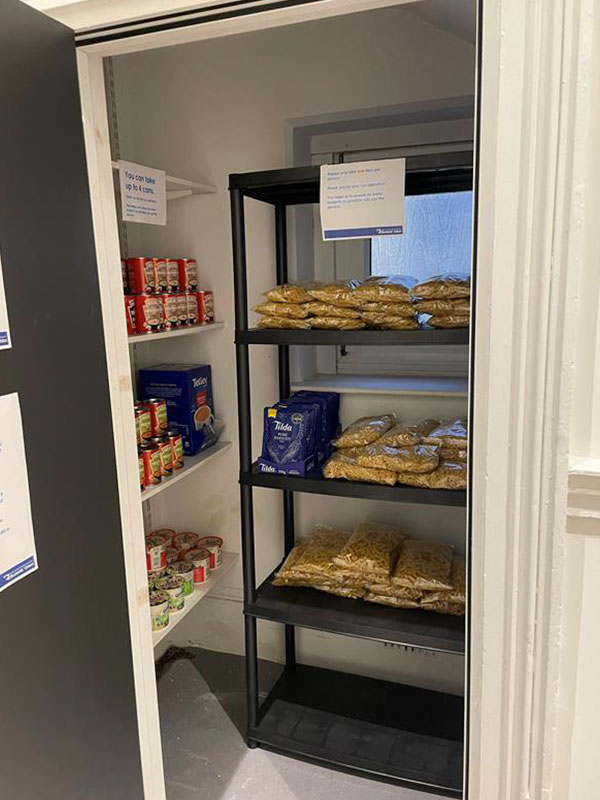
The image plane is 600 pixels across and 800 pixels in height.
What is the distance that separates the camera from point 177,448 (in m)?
1.92

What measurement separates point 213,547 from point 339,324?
3.28 ft

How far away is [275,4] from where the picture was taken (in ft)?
3.18

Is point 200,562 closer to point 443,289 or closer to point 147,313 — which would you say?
point 147,313

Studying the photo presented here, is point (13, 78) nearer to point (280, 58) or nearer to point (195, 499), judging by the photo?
point (280, 58)

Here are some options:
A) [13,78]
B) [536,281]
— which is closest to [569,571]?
[536,281]

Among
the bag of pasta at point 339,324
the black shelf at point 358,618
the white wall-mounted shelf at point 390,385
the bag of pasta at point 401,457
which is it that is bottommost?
the black shelf at point 358,618

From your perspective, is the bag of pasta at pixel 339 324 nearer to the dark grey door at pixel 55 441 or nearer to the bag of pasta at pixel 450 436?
the bag of pasta at pixel 450 436

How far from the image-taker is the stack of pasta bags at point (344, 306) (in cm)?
158

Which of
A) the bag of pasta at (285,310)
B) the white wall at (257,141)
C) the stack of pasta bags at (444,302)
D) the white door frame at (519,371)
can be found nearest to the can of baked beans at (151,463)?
the white wall at (257,141)

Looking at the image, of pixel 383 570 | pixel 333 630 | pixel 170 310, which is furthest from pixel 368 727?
pixel 170 310

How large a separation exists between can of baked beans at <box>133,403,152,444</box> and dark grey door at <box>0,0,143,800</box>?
2.10ft


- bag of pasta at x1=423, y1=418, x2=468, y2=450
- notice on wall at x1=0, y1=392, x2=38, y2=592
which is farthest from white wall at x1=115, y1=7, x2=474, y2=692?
notice on wall at x1=0, y1=392, x2=38, y2=592

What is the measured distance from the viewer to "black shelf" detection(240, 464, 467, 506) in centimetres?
158

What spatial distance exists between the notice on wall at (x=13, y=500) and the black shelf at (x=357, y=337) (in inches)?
32.1
